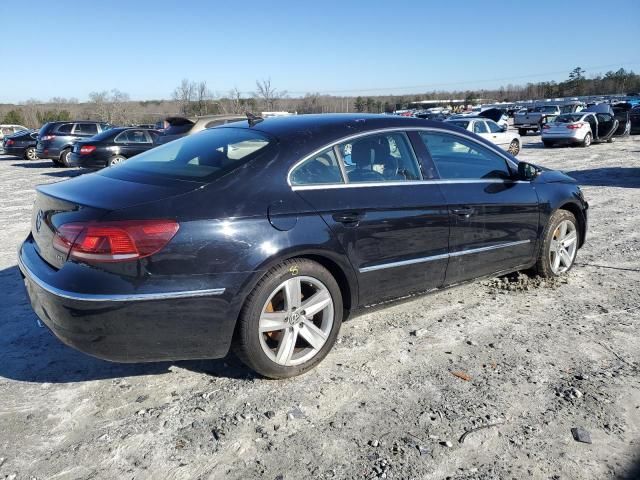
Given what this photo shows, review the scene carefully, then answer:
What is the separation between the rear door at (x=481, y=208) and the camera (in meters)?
4.01

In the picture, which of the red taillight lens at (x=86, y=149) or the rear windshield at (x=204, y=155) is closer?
the rear windshield at (x=204, y=155)

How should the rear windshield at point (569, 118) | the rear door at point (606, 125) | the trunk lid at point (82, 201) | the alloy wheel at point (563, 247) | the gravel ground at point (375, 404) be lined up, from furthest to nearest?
1. the rear door at point (606, 125)
2. the rear windshield at point (569, 118)
3. the alloy wheel at point (563, 247)
4. the trunk lid at point (82, 201)
5. the gravel ground at point (375, 404)

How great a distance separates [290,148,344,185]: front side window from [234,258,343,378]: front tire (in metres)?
0.51

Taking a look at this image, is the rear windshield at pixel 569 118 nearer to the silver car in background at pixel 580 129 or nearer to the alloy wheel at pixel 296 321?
the silver car in background at pixel 580 129

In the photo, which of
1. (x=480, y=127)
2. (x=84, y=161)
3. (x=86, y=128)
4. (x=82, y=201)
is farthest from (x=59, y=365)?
(x=86, y=128)

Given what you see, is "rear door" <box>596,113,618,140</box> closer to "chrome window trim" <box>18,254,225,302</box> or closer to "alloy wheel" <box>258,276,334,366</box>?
"alloy wheel" <box>258,276,334,366</box>

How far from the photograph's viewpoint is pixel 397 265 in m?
3.65

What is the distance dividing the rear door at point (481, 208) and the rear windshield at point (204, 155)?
1.38m

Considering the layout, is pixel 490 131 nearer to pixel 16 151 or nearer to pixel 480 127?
pixel 480 127

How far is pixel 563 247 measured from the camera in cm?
509

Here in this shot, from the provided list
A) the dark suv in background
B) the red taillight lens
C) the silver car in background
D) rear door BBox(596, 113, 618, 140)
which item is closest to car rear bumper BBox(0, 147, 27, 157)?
the dark suv in background

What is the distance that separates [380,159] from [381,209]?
17.1 inches

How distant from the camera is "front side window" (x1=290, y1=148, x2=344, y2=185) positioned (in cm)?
328

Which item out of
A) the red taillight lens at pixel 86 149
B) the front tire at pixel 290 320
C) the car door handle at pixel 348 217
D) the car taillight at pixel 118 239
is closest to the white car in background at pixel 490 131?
the red taillight lens at pixel 86 149
